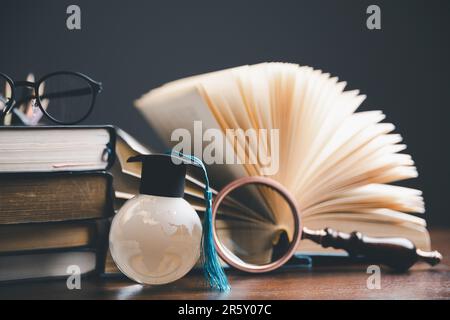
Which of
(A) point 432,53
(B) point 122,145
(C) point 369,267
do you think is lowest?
(C) point 369,267

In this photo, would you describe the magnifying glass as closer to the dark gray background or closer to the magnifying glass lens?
the magnifying glass lens

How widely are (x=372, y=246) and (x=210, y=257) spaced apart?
0.24 meters

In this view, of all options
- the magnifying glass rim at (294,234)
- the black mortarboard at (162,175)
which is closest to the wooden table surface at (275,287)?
the magnifying glass rim at (294,234)

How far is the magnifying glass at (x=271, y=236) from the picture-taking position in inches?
30.4

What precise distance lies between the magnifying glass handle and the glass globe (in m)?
0.19

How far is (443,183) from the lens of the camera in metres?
1.38

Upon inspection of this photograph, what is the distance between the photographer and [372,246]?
0.77 meters

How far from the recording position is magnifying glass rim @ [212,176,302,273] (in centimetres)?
73

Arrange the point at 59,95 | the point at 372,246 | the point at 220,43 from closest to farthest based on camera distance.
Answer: the point at 372,246
the point at 59,95
the point at 220,43

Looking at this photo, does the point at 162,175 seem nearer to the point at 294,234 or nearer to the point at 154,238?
the point at 154,238

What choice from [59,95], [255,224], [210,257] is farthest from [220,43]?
[210,257]

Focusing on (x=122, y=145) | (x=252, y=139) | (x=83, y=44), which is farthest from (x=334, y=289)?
(x=83, y=44)

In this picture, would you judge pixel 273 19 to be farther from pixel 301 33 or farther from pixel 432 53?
pixel 432 53
